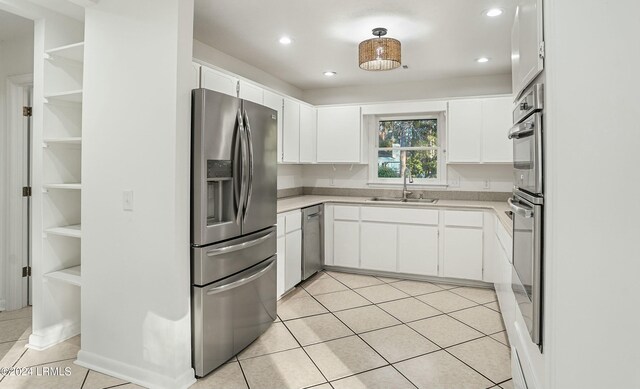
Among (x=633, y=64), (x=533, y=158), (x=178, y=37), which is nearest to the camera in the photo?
(x=633, y=64)

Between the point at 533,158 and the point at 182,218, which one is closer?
the point at 533,158

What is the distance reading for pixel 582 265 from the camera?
3.85ft

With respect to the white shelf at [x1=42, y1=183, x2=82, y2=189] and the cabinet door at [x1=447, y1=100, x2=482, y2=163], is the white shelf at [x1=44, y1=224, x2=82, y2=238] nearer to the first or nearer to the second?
the white shelf at [x1=42, y1=183, x2=82, y2=189]

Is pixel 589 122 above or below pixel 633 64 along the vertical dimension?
below

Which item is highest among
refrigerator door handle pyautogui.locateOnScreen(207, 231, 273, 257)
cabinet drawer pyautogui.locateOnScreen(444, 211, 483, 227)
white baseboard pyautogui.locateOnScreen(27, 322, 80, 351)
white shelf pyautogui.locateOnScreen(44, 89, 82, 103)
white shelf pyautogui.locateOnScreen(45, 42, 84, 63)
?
white shelf pyautogui.locateOnScreen(45, 42, 84, 63)

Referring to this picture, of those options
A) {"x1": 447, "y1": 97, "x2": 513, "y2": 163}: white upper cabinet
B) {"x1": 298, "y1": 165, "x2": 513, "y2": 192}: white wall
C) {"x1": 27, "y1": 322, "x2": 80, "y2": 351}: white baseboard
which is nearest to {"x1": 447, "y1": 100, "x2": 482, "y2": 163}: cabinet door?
{"x1": 447, "y1": 97, "x2": 513, "y2": 163}: white upper cabinet

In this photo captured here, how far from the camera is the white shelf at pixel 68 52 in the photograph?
2.46m

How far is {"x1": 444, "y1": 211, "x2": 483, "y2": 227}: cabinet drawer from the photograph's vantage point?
3.94m

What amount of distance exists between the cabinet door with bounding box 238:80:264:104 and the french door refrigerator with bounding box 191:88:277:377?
1.78 ft

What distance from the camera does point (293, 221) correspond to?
3.70m

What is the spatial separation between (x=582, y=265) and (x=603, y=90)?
0.54 metres

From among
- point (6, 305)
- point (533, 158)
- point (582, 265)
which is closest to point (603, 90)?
point (533, 158)

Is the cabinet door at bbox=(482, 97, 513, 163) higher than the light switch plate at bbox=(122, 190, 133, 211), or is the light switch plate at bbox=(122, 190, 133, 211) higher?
the cabinet door at bbox=(482, 97, 513, 163)

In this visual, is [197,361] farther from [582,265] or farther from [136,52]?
[582,265]
